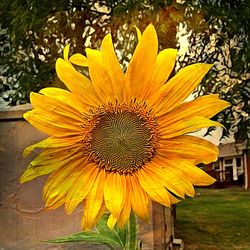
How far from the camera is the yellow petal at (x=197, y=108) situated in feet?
1.68

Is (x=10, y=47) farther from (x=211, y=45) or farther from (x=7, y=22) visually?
(x=211, y=45)

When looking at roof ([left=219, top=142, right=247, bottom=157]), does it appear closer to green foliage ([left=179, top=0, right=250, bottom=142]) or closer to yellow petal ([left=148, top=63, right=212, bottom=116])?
green foliage ([left=179, top=0, right=250, bottom=142])

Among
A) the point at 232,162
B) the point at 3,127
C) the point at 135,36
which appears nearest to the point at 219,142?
the point at 232,162

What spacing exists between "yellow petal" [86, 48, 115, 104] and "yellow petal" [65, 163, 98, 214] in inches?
2.9

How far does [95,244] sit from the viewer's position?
68cm

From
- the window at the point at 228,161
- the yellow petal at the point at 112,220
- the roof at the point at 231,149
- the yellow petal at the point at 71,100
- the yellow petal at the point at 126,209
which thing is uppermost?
the yellow petal at the point at 71,100

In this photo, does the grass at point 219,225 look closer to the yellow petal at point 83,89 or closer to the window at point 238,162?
the window at point 238,162

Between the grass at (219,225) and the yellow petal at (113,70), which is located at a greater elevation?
the yellow petal at (113,70)

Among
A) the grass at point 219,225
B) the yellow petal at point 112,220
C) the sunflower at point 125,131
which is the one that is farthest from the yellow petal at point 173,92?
the grass at point 219,225

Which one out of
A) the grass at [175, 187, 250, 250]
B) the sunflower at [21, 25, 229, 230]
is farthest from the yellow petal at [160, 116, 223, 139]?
the grass at [175, 187, 250, 250]

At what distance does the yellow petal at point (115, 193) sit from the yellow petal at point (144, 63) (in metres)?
0.09

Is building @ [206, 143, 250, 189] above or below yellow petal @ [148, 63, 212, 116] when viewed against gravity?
below

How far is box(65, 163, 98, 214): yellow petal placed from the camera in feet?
1.73

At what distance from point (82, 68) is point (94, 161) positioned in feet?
0.36
